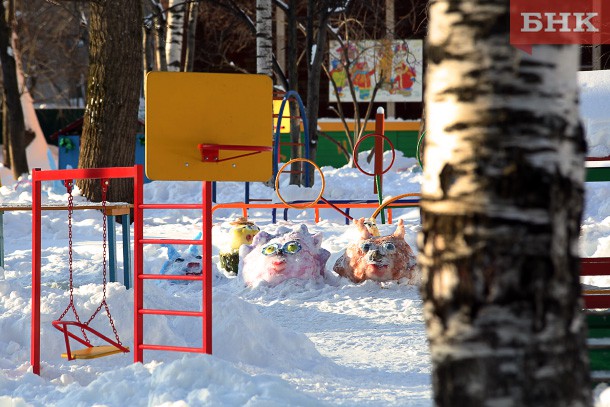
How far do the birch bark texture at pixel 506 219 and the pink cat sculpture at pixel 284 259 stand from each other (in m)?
6.94

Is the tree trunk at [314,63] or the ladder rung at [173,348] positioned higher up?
the tree trunk at [314,63]

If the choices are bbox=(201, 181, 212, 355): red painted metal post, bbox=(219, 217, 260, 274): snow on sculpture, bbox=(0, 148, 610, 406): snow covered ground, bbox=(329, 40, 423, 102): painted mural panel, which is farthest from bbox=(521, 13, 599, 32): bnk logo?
bbox=(329, 40, 423, 102): painted mural panel

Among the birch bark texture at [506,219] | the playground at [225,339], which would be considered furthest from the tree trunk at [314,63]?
the birch bark texture at [506,219]

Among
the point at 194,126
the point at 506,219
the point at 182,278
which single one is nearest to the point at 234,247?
the point at 194,126

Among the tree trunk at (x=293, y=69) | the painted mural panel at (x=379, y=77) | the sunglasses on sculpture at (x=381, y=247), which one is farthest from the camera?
the painted mural panel at (x=379, y=77)

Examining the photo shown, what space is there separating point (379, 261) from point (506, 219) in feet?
23.0

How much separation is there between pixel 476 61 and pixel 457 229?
0.43 meters

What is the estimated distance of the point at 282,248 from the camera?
32.2 feet

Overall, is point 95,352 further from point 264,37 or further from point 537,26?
point 264,37

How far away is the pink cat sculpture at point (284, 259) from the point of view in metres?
9.66

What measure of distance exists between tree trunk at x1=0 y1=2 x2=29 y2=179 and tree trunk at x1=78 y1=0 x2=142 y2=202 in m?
9.82

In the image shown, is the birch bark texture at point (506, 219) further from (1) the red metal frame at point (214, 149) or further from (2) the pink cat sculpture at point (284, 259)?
(2) the pink cat sculpture at point (284, 259)

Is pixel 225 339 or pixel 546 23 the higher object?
pixel 546 23

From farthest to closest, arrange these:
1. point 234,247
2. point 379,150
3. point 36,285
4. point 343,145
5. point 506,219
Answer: point 343,145 < point 379,150 < point 234,247 < point 36,285 < point 506,219
